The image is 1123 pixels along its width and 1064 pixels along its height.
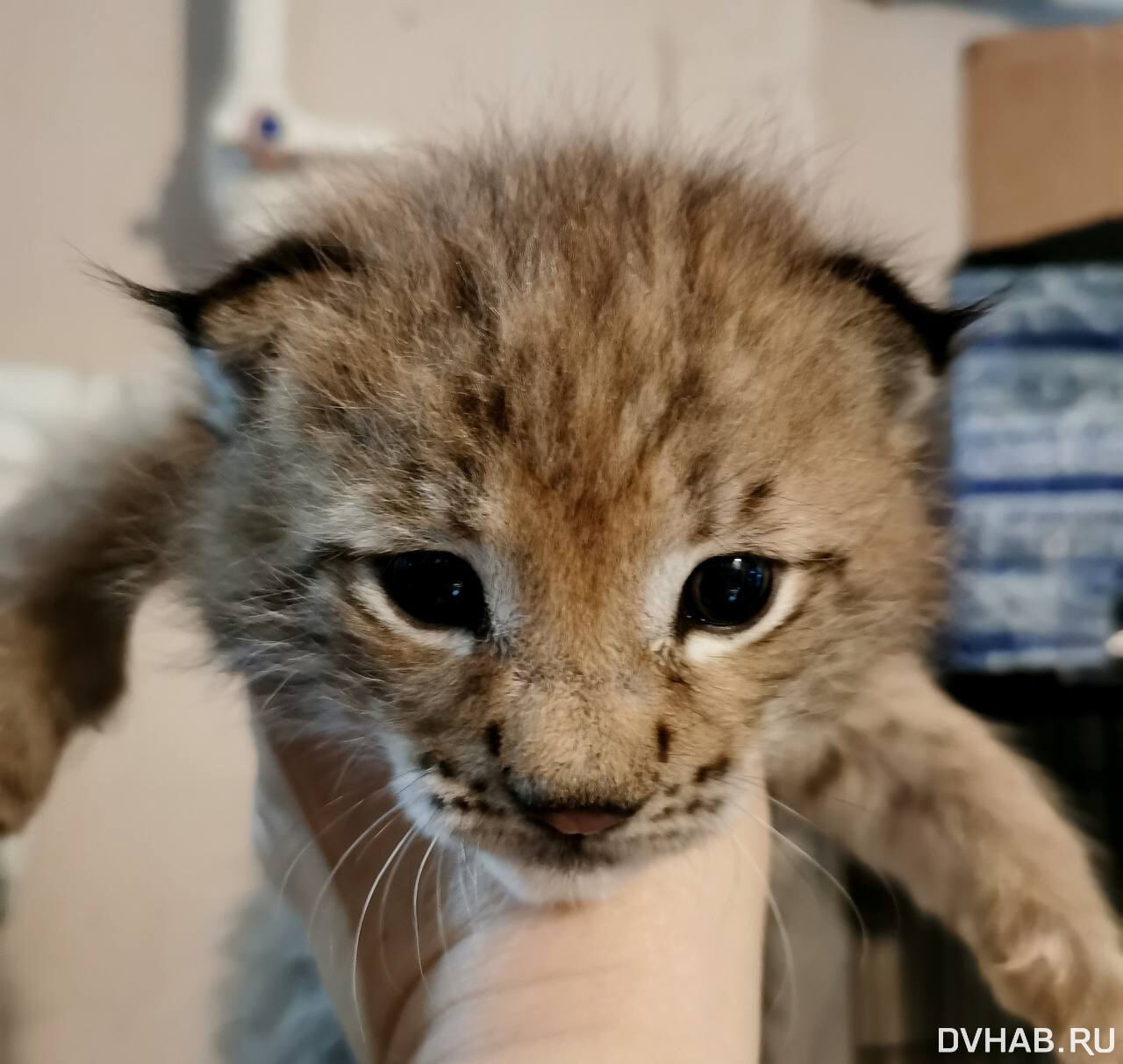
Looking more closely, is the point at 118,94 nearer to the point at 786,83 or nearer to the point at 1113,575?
the point at 786,83

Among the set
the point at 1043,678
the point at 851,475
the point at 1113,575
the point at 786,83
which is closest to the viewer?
the point at 851,475

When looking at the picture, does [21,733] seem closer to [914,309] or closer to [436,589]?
[436,589]

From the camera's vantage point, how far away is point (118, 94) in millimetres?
1712

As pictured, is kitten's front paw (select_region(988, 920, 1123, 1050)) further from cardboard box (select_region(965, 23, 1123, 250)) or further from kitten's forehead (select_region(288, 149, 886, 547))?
cardboard box (select_region(965, 23, 1123, 250))

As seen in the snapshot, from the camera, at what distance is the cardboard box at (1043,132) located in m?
1.93

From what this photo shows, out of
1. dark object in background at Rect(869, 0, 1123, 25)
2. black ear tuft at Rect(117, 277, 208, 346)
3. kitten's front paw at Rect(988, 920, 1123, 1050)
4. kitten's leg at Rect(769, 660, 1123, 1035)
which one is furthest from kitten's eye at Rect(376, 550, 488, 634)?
dark object in background at Rect(869, 0, 1123, 25)

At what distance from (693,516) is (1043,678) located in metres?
1.08

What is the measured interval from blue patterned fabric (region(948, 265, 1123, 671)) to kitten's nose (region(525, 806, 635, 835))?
44.7 inches

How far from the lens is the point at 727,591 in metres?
0.78

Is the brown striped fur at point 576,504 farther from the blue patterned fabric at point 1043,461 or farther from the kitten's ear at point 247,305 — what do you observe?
the blue patterned fabric at point 1043,461

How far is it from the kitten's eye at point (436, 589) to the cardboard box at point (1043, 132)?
1.65m

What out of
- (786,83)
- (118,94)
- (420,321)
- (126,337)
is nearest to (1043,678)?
(420,321)

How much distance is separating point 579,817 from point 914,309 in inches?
22.0

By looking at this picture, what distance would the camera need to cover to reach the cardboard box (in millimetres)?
1928
